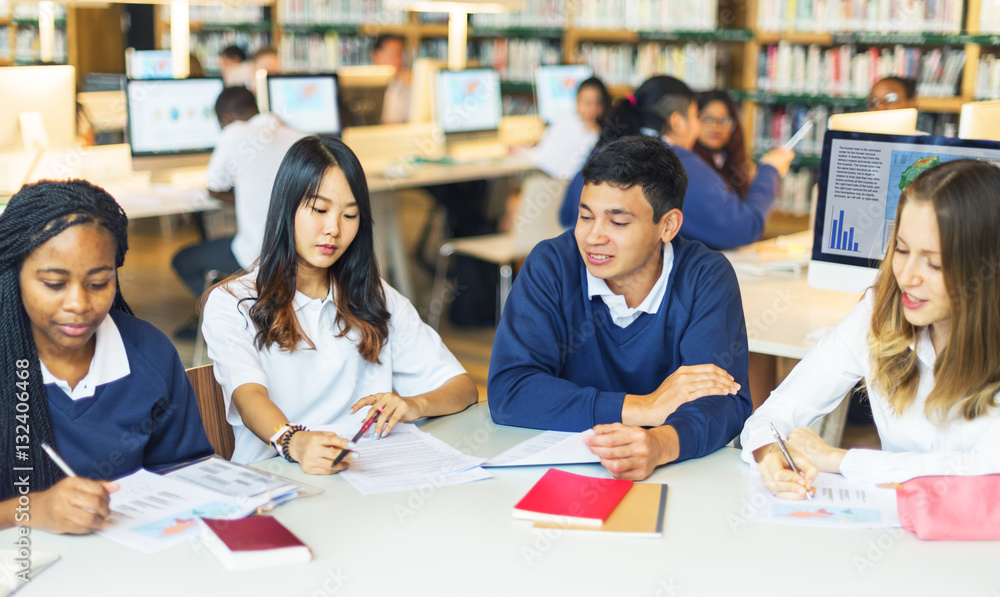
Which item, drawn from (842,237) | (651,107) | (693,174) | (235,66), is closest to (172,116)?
(235,66)

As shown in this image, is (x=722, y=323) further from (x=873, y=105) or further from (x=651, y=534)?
(x=873, y=105)

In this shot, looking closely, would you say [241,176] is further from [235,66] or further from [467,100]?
[235,66]

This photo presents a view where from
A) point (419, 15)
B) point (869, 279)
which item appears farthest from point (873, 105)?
point (419, 15)

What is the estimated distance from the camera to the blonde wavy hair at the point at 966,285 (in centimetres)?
136

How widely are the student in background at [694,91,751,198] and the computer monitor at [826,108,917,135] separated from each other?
3.11 feet

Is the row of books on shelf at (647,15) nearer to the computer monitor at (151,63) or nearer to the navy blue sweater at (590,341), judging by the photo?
the computer monitor at (151,63)

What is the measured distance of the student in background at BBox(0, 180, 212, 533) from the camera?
4.22 feet

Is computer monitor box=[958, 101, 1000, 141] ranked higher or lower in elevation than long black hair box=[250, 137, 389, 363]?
higher

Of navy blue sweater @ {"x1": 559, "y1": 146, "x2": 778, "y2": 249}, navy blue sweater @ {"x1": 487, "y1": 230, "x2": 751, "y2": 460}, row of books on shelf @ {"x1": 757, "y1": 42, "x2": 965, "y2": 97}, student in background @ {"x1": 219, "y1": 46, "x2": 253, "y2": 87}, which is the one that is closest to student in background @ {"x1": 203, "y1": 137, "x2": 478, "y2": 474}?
navy blue sweater @ {"x1": 487, "y1": 230, "x2": 751, "y2": 460}

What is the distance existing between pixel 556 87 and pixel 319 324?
4482 millimetres

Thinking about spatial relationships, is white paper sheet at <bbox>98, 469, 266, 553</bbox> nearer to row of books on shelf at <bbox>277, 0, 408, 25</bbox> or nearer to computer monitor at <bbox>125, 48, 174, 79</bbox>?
computer monitor at <bbox>125, 48, 174, 79</bbox>

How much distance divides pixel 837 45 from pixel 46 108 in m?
4.19

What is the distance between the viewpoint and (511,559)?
1.22 meters

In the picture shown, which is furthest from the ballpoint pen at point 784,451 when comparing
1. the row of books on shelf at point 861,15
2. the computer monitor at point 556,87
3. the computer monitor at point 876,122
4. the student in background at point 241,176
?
the computer monitor at point 556,87
